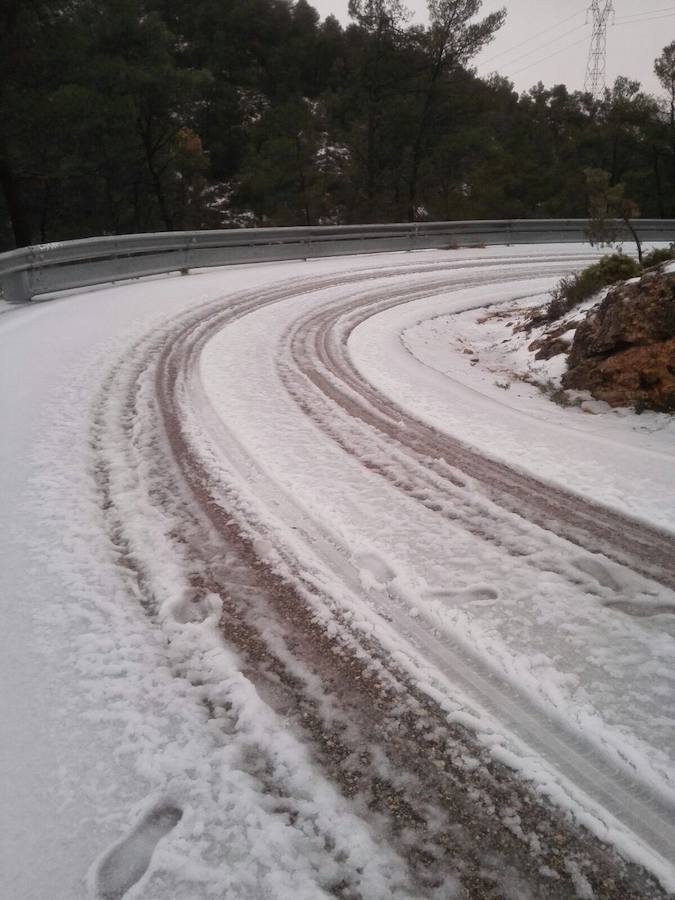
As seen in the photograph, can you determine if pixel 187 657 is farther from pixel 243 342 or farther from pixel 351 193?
pixel 351 193

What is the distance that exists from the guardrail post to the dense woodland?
36.0ft

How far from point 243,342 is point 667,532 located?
5.09 metres

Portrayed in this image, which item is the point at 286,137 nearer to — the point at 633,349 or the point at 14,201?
the point at 14,201

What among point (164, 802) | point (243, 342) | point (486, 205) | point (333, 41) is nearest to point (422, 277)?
point (243, 342)

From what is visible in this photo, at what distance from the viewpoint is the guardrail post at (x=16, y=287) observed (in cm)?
871

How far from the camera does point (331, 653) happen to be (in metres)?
2.16

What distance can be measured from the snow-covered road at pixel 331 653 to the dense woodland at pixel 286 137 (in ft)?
48.8

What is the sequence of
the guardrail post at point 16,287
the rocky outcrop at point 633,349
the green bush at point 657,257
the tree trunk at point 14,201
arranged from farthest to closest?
the tree trunk at point 14,201 < the guardrail post at point 16,287 < the green bush at point 657,257 < the rocky outcrop at point 633,349

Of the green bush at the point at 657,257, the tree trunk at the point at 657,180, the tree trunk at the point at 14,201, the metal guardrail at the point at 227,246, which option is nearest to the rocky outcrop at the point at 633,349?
the green bush at the point at 657,257

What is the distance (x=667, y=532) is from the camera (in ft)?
9.76

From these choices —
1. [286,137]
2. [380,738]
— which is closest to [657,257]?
[380,738]

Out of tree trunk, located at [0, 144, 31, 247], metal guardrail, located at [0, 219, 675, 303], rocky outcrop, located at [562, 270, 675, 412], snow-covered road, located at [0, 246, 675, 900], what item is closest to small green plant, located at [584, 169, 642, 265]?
metal guardrail, located at [0, 219, 675, 303]

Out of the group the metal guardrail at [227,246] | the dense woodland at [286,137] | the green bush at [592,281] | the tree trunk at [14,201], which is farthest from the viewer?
the dense woodland at [286,137]

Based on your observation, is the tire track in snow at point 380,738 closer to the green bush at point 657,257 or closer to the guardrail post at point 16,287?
the green bush at point 657,257
